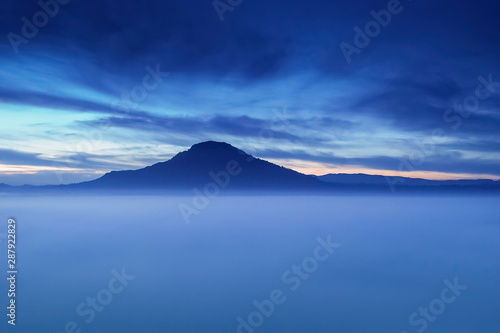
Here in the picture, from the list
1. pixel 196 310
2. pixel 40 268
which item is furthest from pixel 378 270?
pixel 40 268

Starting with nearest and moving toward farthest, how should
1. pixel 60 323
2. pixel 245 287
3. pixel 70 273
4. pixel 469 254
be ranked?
pixel 60 323 → pixel 245 287 → pixel 70 273 → pixel 469 254

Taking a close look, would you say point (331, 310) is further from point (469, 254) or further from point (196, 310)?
point (469, 254)

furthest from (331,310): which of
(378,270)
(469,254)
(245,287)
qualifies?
(469,254)

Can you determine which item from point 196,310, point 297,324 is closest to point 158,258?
point 196,310

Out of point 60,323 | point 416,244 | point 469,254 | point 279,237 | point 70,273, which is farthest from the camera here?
point 279,237

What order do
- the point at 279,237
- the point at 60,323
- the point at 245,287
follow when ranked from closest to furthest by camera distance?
1. the point at 60,323
2. the point at 245,287
3. the point at 279,237

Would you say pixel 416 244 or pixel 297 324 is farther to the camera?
pixel 416 244

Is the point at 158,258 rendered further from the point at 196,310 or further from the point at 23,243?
the point at 23,243

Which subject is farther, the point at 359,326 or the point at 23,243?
the point at 23,243

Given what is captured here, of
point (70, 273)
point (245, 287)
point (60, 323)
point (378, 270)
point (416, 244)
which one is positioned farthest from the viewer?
point (416, 244)
